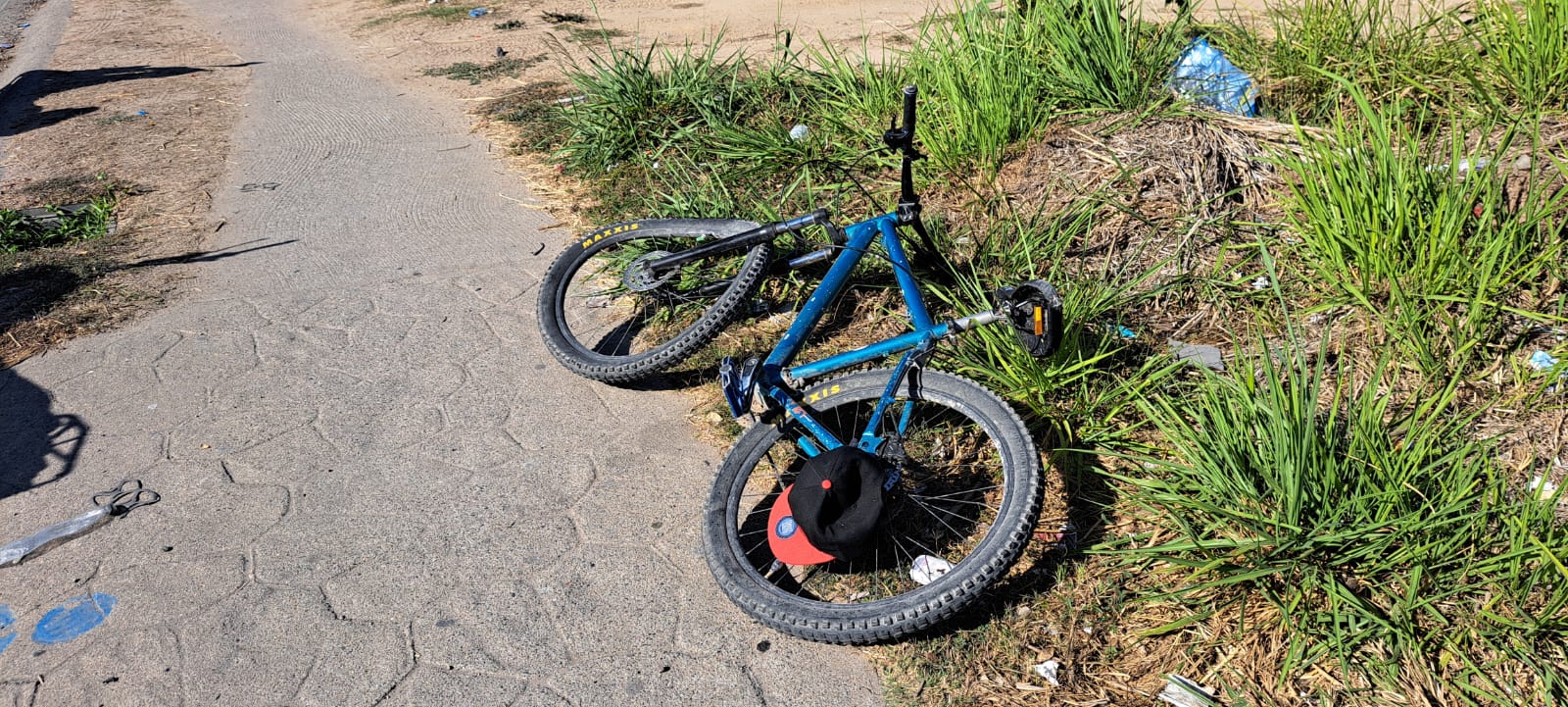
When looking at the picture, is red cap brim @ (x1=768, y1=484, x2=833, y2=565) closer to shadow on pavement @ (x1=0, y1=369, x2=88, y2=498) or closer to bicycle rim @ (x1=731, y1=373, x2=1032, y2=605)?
bicycle rim @ (x1=731, y1=373, x2=1032, y2=605)

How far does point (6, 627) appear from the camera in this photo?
3045 mm

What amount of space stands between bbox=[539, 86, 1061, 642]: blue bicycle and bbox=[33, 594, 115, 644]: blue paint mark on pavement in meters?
1.72

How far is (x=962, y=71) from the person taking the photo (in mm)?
4895

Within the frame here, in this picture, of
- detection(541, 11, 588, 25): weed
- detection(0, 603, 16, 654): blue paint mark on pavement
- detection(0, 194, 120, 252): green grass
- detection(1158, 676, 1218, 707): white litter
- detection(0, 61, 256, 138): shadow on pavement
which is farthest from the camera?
detection(541, 11, 588, 25): weed

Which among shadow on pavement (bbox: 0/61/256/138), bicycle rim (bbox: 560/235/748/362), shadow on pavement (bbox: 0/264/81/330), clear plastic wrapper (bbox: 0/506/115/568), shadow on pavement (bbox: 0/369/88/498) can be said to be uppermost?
bicycle rim (bbox: 560/235/748/362)

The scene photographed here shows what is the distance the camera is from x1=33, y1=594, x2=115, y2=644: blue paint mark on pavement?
118 inches

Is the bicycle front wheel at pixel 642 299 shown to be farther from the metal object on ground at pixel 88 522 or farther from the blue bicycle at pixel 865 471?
the metal object on ground at pixel 88 522

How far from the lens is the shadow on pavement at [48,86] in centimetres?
776

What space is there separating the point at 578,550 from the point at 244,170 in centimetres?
462

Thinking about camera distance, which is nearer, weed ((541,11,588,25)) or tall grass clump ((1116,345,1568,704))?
tall grass clump ((1116,345,1568,704))

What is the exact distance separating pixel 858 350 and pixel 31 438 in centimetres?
304

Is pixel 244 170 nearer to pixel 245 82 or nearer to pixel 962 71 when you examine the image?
pixel 245 82

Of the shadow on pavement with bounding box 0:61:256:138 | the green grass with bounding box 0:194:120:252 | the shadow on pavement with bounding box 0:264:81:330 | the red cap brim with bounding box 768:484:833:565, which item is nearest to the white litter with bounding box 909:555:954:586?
the red cap brim with bounding box 768:484:833:565

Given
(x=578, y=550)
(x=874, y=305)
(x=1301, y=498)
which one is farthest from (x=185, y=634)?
(x=1301, y=498)
